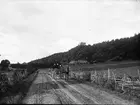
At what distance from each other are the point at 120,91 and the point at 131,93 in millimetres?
1665

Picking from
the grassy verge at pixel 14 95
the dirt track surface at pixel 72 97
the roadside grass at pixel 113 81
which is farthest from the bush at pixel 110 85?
the grassy verge at pixel 14 95

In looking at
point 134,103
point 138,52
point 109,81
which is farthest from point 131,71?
point 134,103

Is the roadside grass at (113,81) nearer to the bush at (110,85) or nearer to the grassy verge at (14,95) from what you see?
the bush at (110,85)

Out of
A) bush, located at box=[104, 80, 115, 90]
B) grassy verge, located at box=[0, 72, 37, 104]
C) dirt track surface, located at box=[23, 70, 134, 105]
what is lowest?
grassy verge, located at box=[0, 72, 37, 104]

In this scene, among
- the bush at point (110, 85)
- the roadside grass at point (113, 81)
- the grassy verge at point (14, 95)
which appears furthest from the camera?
the bush at point (110, 85)

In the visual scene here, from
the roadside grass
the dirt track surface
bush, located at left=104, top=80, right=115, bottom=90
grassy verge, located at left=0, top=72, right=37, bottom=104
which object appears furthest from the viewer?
bush, located at left=104, top=80, right=115, bottom=90

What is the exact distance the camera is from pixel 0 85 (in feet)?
64.3

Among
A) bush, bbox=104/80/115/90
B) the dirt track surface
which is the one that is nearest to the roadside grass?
bush, bbox=104/80/115/90

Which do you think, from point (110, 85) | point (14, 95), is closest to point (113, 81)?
point (110, 85)

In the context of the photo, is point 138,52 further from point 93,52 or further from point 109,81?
point 93,52

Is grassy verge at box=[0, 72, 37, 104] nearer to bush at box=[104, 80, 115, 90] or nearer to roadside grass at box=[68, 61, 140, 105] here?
roadside grass at box=[68, 61, 140, 105]

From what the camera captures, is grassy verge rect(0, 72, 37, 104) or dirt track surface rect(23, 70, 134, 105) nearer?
dirt track surface rect(23, 70, 134, 105)

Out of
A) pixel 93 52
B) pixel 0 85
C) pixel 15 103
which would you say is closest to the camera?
pixel 15 103

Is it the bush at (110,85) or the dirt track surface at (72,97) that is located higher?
the bush at (110,85)
